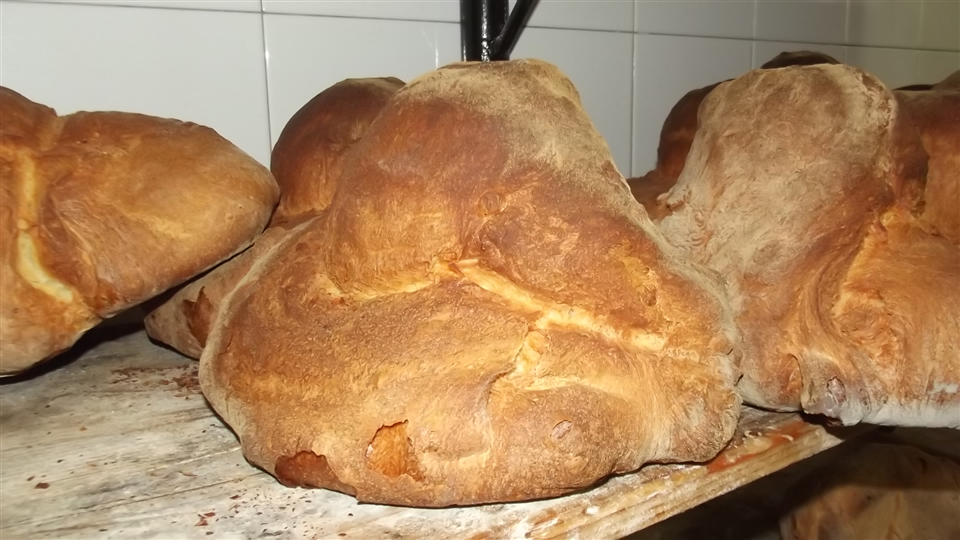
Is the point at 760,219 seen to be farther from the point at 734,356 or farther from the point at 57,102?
the point at 57,102

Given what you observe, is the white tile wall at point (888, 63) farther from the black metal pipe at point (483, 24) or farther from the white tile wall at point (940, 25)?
the black metal pipe at point (483, 24)

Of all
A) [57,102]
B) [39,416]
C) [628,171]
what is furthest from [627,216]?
[628,171]

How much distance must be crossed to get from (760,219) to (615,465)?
39 centimetres

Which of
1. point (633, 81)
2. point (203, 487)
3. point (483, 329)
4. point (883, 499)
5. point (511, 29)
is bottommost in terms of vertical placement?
point (883, 499)

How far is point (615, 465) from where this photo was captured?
70cm

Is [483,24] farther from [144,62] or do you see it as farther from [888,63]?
[888,63]

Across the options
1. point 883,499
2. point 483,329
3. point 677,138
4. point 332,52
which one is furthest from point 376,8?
point 883,499

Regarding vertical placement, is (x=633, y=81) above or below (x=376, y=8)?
below

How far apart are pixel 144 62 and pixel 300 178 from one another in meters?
0.45

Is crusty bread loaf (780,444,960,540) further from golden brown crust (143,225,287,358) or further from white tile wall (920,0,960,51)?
white tile wall (920,0,960,51)

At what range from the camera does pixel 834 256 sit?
0.84 meters

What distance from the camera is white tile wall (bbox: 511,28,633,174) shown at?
1.71 metres

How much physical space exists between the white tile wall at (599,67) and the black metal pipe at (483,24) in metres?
0.22

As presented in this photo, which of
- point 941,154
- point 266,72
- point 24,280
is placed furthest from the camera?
point 266,72
